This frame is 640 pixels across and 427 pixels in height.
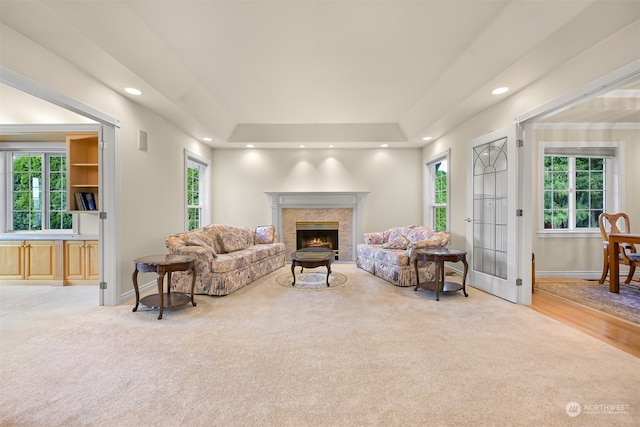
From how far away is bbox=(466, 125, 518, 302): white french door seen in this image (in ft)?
11.7

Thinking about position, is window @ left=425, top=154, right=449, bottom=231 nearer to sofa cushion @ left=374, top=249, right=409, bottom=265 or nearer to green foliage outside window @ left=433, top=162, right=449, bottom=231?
green foliage outside window @ left=433, top=162, right=449, bottom=231

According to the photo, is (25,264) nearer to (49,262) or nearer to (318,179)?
(49,262)

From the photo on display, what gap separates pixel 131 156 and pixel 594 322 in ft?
18.5

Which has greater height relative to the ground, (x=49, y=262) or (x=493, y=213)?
(x=493, y=213)

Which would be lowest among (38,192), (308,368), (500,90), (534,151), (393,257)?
(308,368)

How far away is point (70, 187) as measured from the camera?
4.17 m

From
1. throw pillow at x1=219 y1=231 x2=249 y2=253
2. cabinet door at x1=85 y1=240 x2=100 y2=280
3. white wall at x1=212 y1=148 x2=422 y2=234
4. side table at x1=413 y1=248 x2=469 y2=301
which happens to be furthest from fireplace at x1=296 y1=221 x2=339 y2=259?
cabinet door at x1=85 y1=240 x2=100 y2=280

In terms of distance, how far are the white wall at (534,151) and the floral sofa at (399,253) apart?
65 centimetres

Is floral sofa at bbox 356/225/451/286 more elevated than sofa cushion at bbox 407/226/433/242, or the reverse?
sofa cushion at bbox 407/226/433/242

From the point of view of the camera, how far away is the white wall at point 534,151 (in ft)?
8.24

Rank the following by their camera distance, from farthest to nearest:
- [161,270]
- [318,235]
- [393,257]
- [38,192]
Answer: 1. [318,235]
2. [38,192]
3. [393,257]
4. [161,270]

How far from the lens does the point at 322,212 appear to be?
6.74 meters

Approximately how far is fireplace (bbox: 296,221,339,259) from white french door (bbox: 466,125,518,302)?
3057 millimetres

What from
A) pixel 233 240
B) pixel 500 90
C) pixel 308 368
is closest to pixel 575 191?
pixel 500 90
